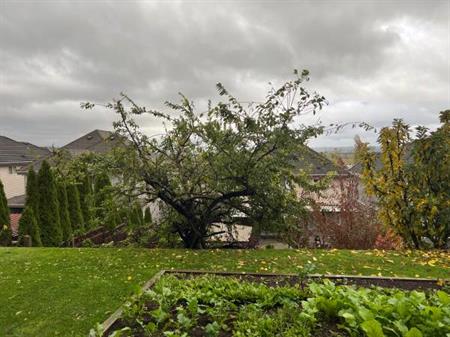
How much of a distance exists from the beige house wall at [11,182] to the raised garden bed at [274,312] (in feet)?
74.2

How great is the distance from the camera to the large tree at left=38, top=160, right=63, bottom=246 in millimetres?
10966

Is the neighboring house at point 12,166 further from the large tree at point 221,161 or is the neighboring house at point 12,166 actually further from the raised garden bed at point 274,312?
the raised garden bed at point 274,312

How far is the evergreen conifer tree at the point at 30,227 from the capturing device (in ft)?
32.7

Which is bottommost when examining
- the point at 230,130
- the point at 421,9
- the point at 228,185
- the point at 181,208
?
the point at 181,208

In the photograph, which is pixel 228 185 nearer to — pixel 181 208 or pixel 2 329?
pixel 181 208

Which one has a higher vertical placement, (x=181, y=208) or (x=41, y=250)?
(x=181, y=208)

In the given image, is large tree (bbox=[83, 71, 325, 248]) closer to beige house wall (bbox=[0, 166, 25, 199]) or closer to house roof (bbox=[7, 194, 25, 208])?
house roof (bbox=[7, 194, 25, 208])

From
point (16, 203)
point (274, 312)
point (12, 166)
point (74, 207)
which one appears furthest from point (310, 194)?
point (12, 166)

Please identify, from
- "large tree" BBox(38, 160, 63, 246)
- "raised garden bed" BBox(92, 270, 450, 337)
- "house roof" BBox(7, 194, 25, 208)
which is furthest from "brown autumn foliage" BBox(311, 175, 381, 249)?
"house roof" BBox(7, 194, 25, 208)

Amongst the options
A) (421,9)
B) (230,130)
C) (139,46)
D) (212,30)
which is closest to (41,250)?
(230,130)

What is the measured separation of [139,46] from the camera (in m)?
7.92

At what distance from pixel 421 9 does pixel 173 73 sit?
19.0 ft

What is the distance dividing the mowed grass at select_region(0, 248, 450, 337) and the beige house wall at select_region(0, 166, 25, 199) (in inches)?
722

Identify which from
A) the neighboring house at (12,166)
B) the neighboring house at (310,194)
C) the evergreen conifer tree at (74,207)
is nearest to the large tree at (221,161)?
the neighboring house at (310,194)
